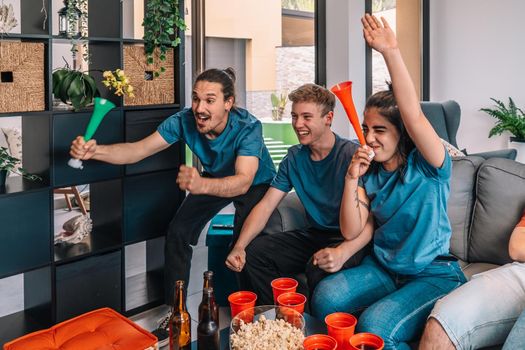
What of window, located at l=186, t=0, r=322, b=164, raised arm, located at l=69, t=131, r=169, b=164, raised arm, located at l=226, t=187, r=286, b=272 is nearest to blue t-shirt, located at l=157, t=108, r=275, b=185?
raised arm, located at l=69, t=131, r=169, b=164

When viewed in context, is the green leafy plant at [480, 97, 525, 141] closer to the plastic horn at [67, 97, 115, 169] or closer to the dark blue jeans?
the dark blue jeans

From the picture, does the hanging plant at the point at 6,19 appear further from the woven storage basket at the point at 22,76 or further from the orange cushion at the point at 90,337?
the orange cushion at the point at 90,337

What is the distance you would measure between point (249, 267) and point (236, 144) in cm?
58

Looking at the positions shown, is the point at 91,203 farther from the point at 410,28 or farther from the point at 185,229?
the point at 410,28

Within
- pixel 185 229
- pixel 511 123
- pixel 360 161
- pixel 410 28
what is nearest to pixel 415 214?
pixel 360 161

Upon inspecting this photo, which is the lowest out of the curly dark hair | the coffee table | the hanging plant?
the coffee table

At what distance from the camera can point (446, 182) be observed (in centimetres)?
193

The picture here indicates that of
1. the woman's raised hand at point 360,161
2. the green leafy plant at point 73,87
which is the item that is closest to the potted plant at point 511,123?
the woman's raised hand at point 360,161

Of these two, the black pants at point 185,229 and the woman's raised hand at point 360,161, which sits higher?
the woman's raised hand at point 360,161

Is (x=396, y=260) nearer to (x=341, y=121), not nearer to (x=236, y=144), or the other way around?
(x=236, y=144)

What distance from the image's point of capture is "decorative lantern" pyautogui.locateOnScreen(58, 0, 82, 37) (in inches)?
99.7

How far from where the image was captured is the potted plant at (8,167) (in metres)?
2.39

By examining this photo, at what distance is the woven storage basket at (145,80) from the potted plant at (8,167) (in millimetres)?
606

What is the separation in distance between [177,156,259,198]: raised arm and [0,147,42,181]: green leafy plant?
2.41 feet
